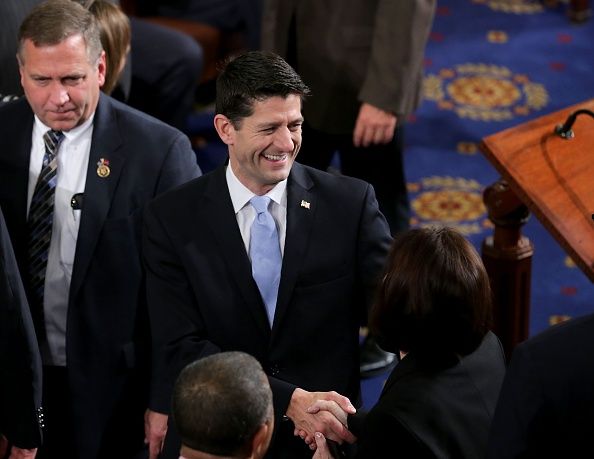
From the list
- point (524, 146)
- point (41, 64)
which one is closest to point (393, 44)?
point (524, 146)

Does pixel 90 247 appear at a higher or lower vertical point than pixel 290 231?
lower

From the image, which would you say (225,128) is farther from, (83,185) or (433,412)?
(433,412)

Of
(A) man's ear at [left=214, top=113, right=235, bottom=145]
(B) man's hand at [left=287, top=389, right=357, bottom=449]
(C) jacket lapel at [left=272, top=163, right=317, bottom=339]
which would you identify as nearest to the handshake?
(B) man's hand at [left=287, top=389, right=357, bottom=449]

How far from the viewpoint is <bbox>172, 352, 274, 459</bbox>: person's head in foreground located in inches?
74.0

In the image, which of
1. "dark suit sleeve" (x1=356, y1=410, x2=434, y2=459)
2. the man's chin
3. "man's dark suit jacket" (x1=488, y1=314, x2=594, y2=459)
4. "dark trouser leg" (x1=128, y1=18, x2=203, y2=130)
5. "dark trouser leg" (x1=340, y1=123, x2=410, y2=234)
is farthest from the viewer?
"dark trouser leg" (x1=128, y1=18, x2=203, y2=130)

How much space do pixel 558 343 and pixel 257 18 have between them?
3296 mm

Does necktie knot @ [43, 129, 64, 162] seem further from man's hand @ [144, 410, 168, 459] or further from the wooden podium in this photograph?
the wooden podium

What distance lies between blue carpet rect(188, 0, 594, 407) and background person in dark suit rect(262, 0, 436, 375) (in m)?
0.68

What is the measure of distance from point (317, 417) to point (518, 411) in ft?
1.99

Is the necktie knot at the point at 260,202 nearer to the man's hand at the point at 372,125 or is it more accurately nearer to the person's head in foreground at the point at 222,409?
the person's head in foreground at the point at 222,409

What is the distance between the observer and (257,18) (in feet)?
16.1

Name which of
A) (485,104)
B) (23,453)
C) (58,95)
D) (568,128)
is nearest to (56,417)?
(23,453)

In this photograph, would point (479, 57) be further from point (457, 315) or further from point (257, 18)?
point (457, 315)

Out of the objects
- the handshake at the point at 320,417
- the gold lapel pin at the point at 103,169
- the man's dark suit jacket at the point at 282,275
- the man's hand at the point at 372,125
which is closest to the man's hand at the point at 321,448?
the handshake at the point at 320,417
